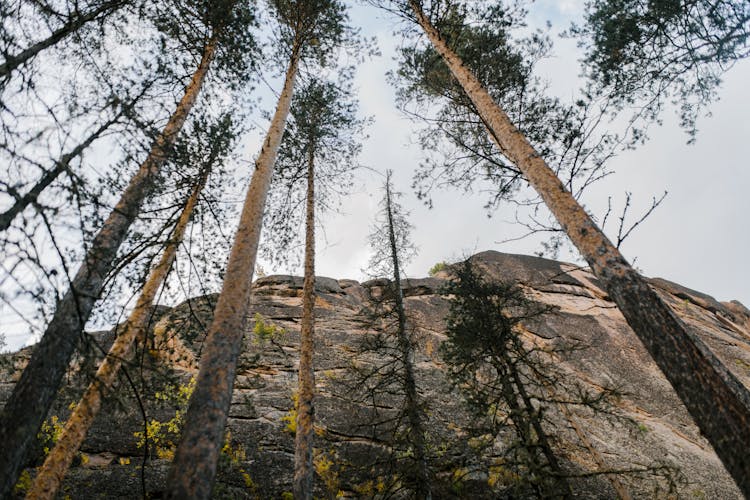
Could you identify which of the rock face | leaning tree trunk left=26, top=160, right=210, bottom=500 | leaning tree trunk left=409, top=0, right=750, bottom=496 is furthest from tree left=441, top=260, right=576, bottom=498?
leaning tree trunk left=26, top=160, right=210, bottom=500

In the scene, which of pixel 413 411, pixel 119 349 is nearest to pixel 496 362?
pixel 413 411

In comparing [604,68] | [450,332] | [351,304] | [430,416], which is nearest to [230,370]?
[450,332]

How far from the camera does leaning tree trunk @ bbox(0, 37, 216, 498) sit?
284 cm

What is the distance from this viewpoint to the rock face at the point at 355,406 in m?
6.78

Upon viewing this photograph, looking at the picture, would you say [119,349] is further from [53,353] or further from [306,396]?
[306,396]

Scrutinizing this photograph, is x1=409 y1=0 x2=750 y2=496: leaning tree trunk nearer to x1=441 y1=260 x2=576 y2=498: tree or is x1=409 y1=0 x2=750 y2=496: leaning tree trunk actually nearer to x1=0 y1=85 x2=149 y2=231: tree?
x1=441 y1=260 x2=576 y2=498: tree

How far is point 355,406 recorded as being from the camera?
9648mm

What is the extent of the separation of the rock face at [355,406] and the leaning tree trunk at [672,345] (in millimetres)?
1538

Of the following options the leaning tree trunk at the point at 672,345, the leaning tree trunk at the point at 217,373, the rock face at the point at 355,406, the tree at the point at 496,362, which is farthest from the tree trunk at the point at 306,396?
the leaning tree trunk at the point at 672,345

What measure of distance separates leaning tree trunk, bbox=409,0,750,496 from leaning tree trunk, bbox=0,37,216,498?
4.32m

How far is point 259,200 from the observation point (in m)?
4.50

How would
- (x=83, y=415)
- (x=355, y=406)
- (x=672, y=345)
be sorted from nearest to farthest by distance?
(x=672, y=345) < (x=83, y=415) < (x=355, y=406)

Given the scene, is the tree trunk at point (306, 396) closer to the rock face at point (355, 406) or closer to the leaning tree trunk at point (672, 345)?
the rock face at point (355, 406)

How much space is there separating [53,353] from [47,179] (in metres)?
2.11
